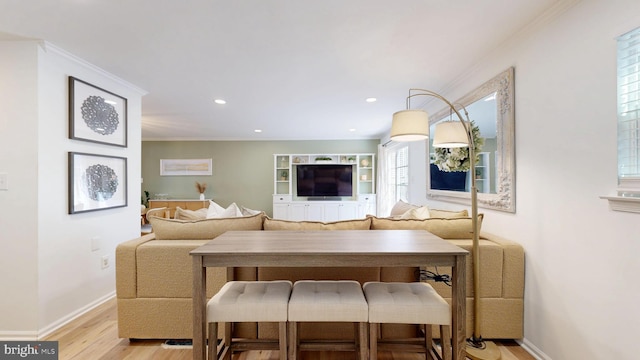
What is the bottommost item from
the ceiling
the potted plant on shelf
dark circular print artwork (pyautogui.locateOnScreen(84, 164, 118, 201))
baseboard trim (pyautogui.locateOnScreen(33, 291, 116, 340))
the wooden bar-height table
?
baseboard trim (pyautogui.locateOnScreen(33, 291, 116, 340))

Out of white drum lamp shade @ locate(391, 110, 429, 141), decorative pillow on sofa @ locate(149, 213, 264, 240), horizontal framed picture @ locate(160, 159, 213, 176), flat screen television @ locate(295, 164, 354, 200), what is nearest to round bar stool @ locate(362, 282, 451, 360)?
white drum lamp shade @ locate(391, 110, 429, 141)

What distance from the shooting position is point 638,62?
4.14 feet

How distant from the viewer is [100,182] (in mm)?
2732

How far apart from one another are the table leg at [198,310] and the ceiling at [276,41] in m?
1.53

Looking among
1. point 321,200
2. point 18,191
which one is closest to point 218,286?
point 18,191

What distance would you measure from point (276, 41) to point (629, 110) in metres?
2.08

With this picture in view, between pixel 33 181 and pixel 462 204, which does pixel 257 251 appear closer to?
pixel 33 181

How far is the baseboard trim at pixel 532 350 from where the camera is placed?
179 cm

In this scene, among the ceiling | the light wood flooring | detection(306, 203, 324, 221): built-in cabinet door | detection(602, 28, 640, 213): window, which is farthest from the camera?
detection(306, 203, 324, 221): built-in cabinet door

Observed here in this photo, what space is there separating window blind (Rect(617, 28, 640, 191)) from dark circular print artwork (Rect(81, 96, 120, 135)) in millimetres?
3801

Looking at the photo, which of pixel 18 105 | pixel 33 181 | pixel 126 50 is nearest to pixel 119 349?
pixel 33 181

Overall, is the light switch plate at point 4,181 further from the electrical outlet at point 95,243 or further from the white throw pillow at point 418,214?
the white throw pillow at point 418,214

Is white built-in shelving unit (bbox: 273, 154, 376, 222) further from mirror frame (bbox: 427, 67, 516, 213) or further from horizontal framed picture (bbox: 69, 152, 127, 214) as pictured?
mirror frame (bbox: 427, 67, 516, 213)

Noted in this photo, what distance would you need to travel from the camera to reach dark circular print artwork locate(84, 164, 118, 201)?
8.57 feet
